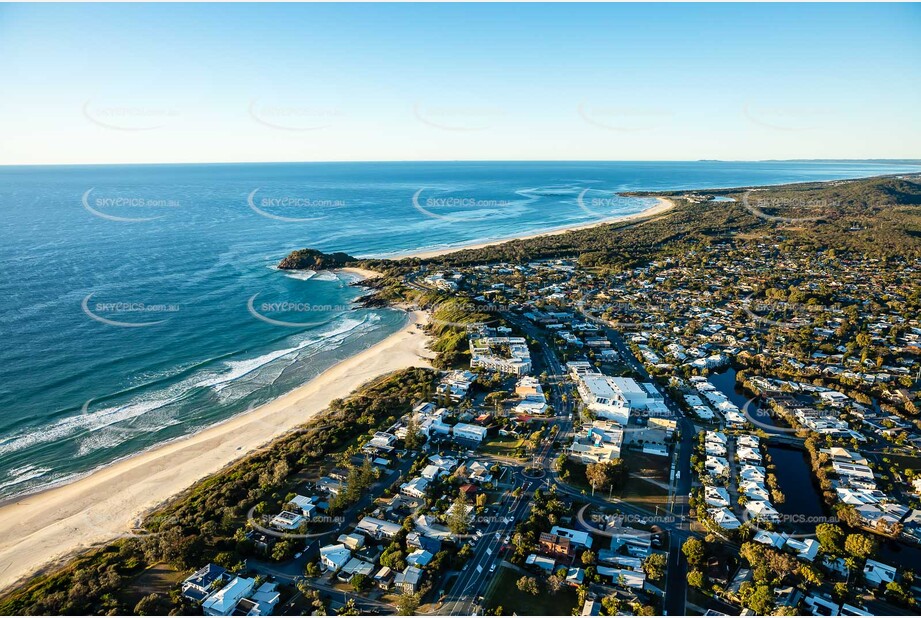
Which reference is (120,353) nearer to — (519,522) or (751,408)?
(519,522)

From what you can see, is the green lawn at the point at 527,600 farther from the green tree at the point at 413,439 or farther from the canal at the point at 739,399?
the canal at the point at 739,399

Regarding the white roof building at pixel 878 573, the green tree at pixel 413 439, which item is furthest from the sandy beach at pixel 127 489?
the white roof building at pixel 878 573

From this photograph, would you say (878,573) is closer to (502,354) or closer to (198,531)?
(502,354)

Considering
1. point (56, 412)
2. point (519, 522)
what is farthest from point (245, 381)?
point (519, 522)

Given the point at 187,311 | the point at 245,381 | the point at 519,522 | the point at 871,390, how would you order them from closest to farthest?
the point at 519,522 < the point at 871,390 < the point at 245,381 < the point at 187,311

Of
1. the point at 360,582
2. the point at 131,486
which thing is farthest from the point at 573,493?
the point at 131,486

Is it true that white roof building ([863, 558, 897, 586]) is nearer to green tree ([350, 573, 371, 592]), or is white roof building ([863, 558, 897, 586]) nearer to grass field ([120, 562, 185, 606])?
green tree ([350, 573, 371, 592])
